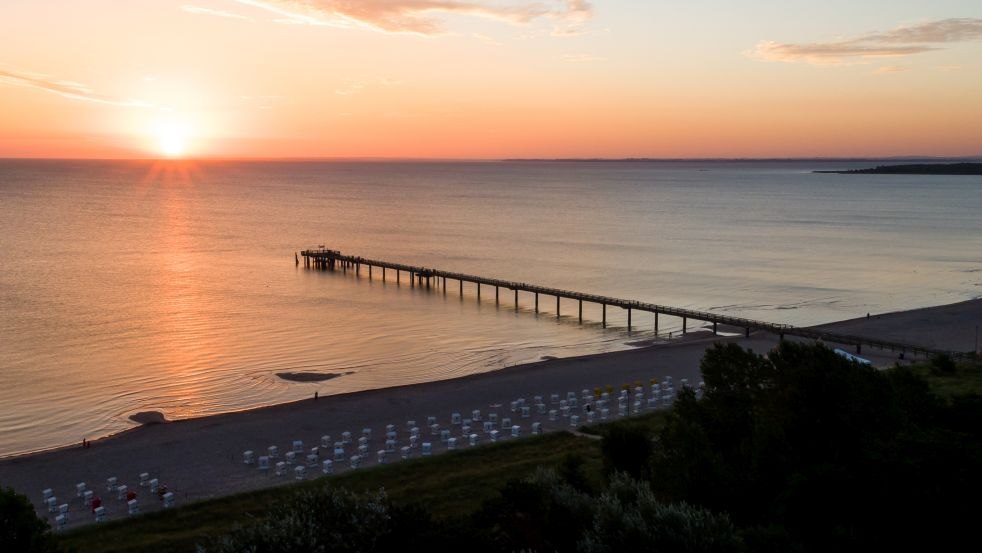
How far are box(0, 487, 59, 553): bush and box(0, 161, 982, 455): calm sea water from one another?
20.3 m

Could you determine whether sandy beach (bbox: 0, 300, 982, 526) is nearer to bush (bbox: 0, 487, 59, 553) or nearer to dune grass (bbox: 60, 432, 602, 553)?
dune grass (bbox: 60, 432, 602, 553)

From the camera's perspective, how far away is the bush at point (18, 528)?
44.8 feet

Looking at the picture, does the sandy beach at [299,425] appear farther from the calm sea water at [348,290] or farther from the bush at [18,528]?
the bush at [18,528]

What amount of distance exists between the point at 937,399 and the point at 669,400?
47.9 ft

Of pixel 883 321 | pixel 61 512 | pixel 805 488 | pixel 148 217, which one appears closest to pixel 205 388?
pixel 61 512

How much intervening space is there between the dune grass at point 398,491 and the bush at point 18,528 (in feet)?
17.9

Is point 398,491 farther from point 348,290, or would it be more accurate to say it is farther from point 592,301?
point 348,290

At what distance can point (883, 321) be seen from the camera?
177 feet

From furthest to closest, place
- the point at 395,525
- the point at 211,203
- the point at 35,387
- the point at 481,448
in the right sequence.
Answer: the point at 211,203, the point at 35,387, the point at 481,448, the point at 395,525

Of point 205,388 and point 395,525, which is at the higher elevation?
point 395,525

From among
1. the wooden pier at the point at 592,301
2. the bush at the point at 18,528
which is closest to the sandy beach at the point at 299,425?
the wooden pier at the point at 592,301

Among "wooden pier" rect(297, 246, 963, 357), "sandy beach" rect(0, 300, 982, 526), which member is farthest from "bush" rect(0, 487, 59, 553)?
"wooden pier" rect(297, 246, 963, 357)

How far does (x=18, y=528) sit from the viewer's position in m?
13.8

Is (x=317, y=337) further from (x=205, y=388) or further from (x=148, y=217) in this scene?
(x=148, y=217)
